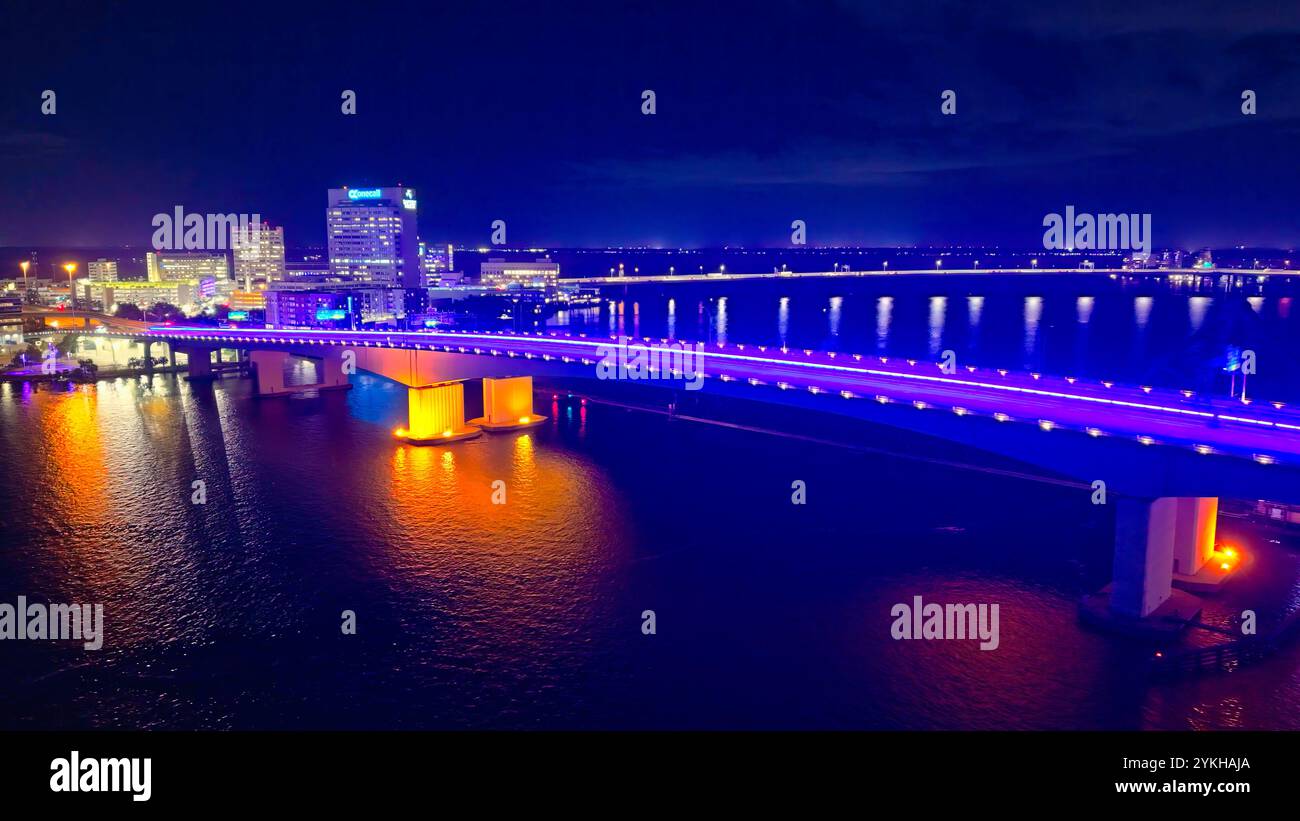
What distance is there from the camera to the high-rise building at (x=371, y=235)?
151250 millimetres

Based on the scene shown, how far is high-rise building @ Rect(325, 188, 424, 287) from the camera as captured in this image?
151 meters

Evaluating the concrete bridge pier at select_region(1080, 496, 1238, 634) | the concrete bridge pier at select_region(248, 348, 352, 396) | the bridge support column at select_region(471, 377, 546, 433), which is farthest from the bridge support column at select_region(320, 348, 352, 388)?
the concrete bridge pier at select_region(1080, 496, 1238, 634)

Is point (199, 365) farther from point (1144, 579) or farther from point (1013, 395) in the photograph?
point (1144, 579)

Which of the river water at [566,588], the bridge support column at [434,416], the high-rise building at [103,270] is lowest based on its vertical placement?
the river water at [566,588]

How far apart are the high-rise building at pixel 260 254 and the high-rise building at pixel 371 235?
18.3 m

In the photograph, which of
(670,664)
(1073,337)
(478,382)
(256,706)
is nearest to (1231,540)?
(670,664)

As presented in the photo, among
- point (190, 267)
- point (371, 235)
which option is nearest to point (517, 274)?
point (371, 235)

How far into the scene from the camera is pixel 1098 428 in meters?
19.8

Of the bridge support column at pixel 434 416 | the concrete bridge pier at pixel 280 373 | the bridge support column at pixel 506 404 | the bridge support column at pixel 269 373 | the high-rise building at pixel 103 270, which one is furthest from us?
the high-rise building at pixel 103 270

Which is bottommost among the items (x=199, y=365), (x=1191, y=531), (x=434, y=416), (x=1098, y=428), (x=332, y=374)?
(x=1191, y=531)

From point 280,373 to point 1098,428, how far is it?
157 ft

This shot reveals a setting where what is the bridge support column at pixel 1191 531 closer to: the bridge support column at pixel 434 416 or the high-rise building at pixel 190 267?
the bridge support column at pixel 434 416

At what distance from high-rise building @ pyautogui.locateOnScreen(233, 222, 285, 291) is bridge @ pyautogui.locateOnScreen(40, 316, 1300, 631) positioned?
139 metres

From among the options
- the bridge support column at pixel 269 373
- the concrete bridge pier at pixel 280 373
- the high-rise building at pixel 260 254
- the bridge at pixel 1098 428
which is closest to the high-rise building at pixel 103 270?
the high-rise building at pixel 260 254
